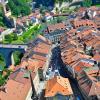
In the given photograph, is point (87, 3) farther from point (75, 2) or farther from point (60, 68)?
point (60, 68)

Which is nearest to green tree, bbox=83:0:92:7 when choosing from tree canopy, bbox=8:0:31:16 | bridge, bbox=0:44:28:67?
tree canopy, bbox=8:0:31:16

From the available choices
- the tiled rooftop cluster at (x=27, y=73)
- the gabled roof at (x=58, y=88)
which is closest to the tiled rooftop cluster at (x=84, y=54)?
the gabled roof at (x=58, y=88)

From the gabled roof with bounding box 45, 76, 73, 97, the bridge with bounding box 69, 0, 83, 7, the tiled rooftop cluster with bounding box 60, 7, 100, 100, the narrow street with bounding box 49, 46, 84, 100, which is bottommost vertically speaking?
the narrow street with bounding box 49, 46, 84, 100

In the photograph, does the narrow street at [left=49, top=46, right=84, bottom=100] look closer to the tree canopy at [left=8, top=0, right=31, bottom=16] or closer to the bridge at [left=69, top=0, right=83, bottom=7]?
the tree canopy at [left=8, top=0, right=31, bottom=16]

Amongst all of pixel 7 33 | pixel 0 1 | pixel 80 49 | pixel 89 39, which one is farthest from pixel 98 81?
pixel 0 1

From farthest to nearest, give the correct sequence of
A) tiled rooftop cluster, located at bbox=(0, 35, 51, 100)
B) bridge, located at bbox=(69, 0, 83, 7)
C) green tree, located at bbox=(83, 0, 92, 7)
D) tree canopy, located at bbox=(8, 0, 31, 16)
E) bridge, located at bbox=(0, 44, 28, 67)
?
bridge, located at bbox=(69, 0, 83, 7), green tree, located at bbox=(83, 0, 92, 7), tree canopy, located at bbox=(8, 0, 31, 16), bridge, located at bbox=(0, 44, 28, 67), tiled rooftop cluster, located at bbox=(0, 35, 51, 100)

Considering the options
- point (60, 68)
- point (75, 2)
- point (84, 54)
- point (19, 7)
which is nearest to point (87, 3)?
point (75, 2)

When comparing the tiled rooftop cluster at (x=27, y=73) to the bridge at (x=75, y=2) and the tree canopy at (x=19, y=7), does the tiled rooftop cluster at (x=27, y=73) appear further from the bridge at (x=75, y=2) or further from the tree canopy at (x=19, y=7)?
the bridge at (x=75, y=2)
